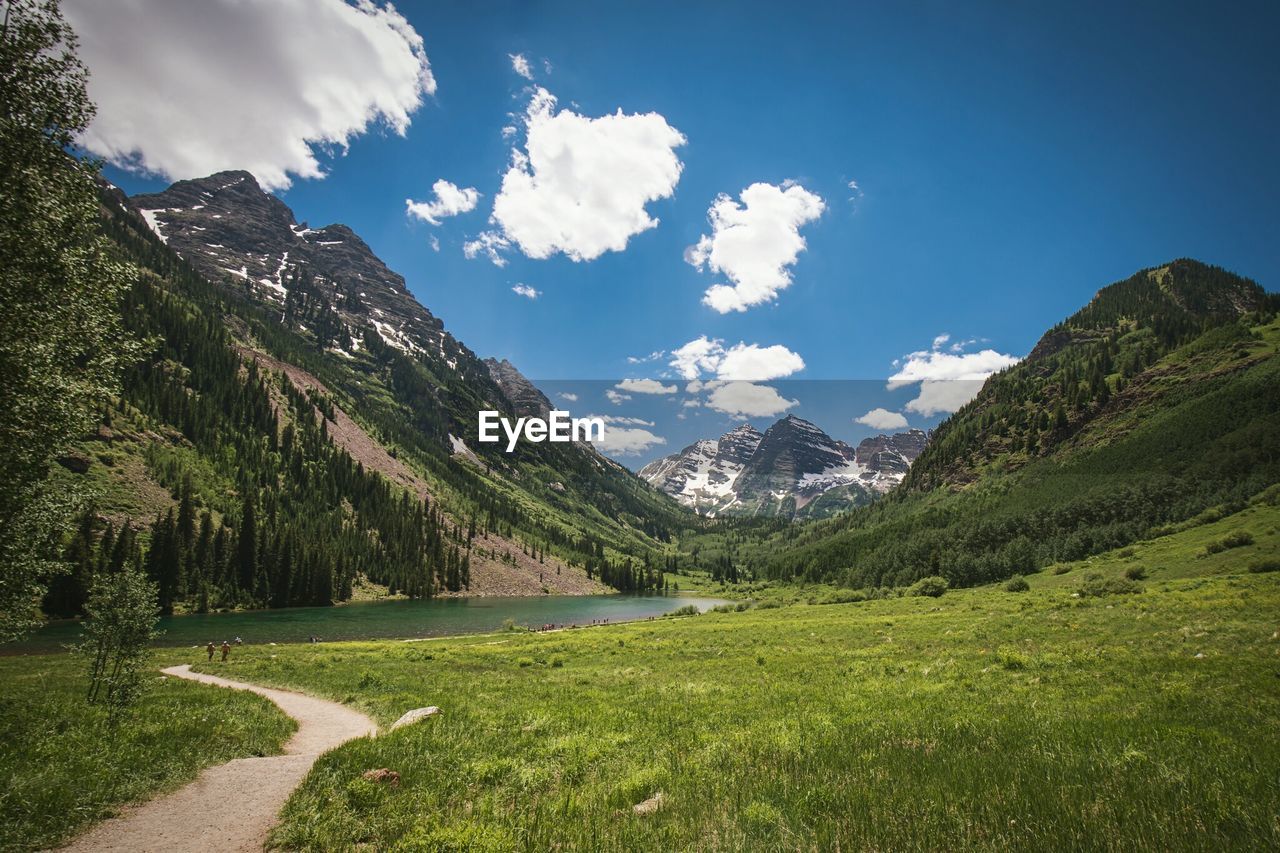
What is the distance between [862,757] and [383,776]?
9960 mm

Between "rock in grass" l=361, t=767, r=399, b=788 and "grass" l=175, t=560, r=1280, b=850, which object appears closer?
"grass" l=175, t=560, r=1280, b=850

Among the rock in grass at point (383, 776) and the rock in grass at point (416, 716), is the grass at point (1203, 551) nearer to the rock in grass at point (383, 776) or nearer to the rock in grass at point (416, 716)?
the rock in grass at point (416, 716)

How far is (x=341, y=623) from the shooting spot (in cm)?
10375

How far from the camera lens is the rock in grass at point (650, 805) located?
29.2 ft

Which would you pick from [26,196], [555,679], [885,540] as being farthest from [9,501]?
[885,540]

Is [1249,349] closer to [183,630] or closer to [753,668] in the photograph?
[753,668]

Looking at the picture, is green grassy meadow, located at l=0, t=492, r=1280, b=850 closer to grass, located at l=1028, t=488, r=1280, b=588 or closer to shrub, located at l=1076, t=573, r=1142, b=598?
shrub, located at l=1076, t=573, r=1142, b=598

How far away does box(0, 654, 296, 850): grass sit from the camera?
29.6 feet

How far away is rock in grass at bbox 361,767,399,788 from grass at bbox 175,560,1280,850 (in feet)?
0.75

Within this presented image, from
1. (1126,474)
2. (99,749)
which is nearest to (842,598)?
(1126,474)

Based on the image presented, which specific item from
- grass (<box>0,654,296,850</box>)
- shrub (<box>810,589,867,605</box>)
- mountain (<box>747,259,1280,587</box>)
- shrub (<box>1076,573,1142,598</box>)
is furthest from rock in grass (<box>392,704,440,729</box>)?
mountain (<box>747,259,1280,587</box>)

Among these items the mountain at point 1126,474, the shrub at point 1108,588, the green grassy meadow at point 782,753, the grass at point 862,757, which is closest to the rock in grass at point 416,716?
the green grassy meadow at point 782,753

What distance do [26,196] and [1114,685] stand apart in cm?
3579

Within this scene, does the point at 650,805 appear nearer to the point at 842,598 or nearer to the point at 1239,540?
the point at 1239,540
